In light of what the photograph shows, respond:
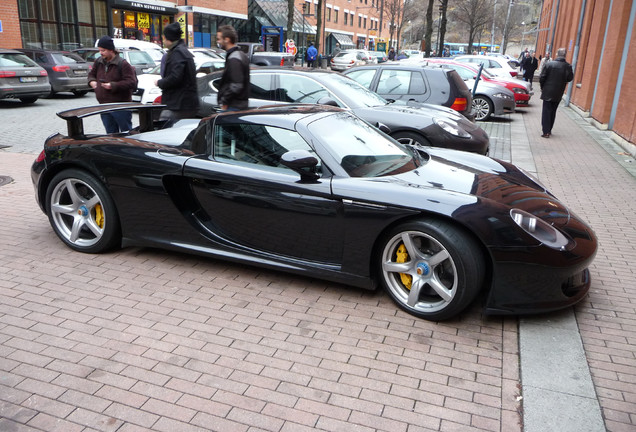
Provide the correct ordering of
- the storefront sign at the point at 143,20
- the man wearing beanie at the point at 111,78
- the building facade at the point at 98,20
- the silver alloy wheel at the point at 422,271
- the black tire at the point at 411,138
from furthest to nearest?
the storefront sign at the point at 143,20 → the building facade at the point at 98,20 → the black tire at the point at 411,138 → the man wearing beanie at the point at 111,78 → the silver alloy wheel at the point at 422,271

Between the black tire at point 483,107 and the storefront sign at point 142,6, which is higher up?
the storefront sign at point 142,6

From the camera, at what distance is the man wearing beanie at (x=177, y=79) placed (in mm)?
6488

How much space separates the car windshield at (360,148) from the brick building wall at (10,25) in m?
23.3

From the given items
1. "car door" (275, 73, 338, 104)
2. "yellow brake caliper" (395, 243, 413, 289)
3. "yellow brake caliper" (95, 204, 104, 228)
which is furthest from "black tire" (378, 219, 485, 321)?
"car door" (275, 73, 338, 104)

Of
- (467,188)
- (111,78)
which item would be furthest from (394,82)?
(467,188)

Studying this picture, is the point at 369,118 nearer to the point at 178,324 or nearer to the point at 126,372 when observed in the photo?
the point at 178,324

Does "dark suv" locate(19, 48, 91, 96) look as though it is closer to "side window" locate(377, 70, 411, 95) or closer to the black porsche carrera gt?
"side window" locate(377, 70, 411, 95)

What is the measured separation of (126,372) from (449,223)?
2.10m

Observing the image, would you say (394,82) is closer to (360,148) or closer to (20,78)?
(360,148)

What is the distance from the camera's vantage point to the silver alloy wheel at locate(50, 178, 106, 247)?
15.0 ft

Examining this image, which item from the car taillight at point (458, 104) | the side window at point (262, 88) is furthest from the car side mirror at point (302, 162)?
the car taillight at point (458, 104)

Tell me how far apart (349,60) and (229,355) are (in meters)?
35.5

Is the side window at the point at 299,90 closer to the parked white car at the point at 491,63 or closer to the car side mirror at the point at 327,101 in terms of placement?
the car side mirror at the point at 327,101

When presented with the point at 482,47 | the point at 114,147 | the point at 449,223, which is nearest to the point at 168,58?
the point at 114,147
